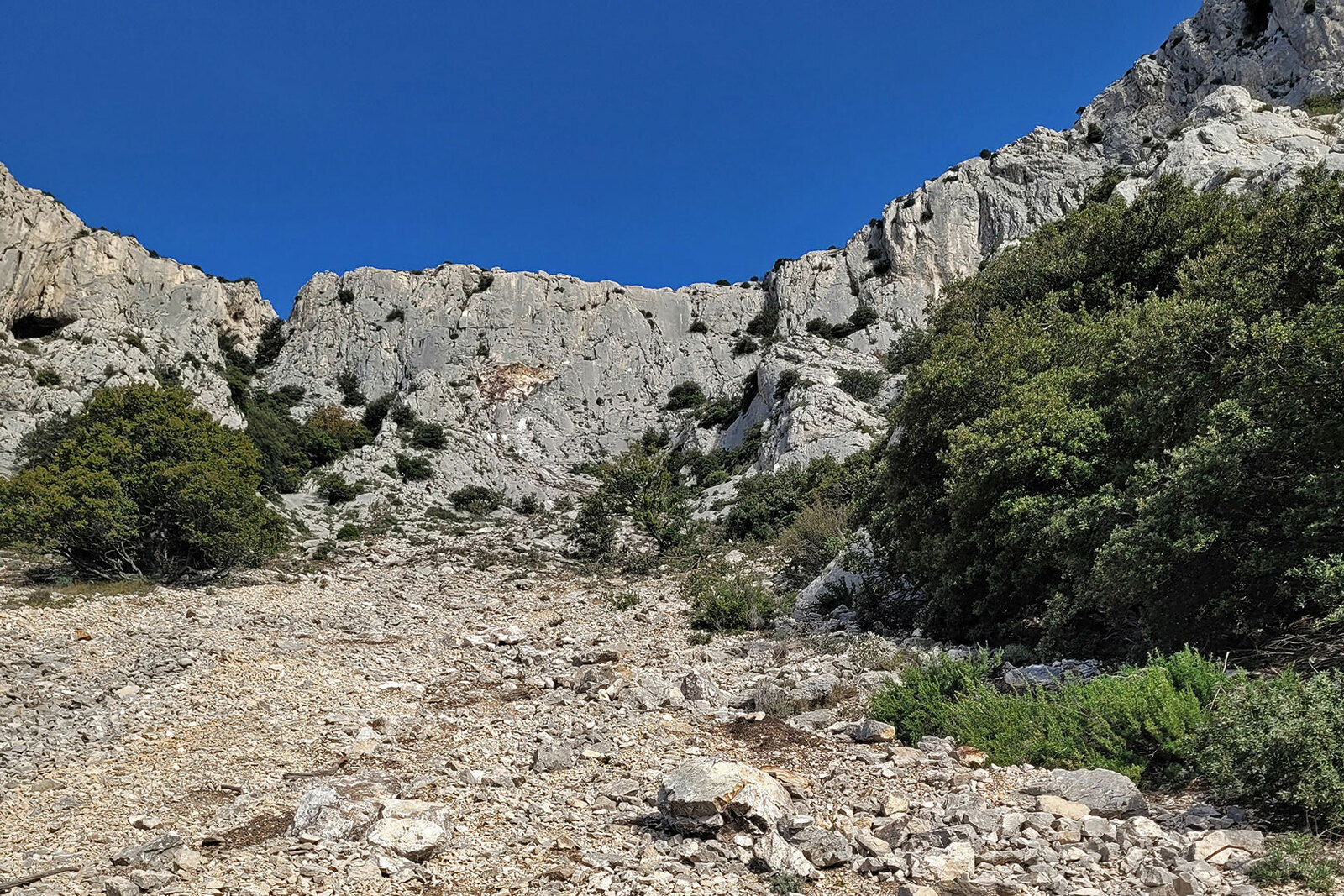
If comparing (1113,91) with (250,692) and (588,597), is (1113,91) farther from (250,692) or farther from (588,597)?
(250,692)

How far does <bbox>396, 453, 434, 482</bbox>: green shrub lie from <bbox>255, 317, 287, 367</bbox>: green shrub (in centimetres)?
2975

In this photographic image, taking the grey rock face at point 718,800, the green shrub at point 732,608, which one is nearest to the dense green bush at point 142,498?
the green shrub at point 732,608

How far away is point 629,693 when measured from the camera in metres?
10.5

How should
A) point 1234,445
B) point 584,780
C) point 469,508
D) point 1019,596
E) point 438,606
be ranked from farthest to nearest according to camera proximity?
point 469,508, point 438,606, point 1019,596, point 1234,445, point 584,780

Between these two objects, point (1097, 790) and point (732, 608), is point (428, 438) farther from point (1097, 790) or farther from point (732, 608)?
point (1097, 790)

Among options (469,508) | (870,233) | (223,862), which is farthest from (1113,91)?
(223,862)

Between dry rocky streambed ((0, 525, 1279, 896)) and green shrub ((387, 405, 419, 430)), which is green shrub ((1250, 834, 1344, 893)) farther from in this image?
green shrub ((387, 405, 419, 430))

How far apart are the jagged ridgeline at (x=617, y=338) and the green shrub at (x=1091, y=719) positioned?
14004 mm

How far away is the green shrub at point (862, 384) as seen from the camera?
153ft

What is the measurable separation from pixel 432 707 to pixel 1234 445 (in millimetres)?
11469

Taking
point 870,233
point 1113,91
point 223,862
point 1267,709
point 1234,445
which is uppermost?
point 1113,91

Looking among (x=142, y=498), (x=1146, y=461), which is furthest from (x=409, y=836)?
(x=142, y=498)

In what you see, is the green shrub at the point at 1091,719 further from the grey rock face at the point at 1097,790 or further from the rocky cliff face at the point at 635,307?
the rocky cliff face at the point at 635,307

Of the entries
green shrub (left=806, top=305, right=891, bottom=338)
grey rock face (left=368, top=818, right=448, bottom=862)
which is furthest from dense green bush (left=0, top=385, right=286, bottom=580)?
green shrub (left=806, top=305, right=891, bottom=338)
